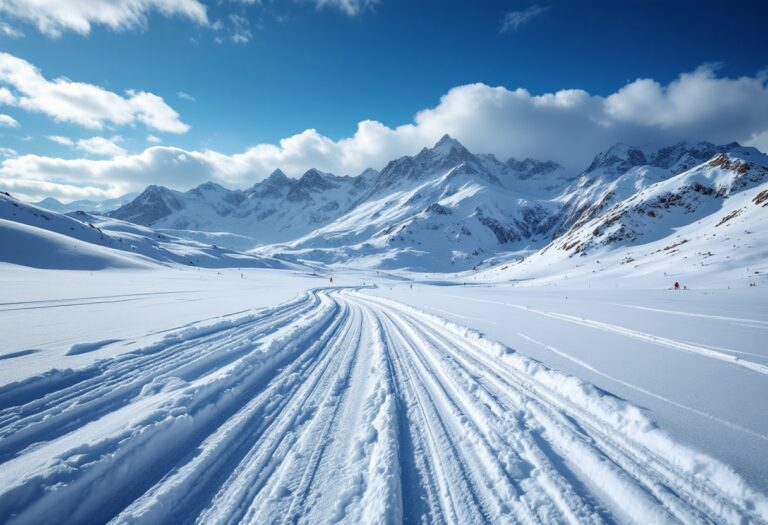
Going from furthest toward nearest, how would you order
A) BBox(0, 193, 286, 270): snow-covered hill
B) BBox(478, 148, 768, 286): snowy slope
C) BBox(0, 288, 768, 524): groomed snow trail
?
BBox(0, 193, 286, 270): snow-covered hill
BBox(478, 148, 768, 286): snowy slope
BBox(0, 288, 768, 524): groomed snow trail

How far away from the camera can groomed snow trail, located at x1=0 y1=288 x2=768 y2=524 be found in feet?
9.23

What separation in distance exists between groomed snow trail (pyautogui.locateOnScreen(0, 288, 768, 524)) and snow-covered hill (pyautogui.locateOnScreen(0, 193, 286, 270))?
2478 inches

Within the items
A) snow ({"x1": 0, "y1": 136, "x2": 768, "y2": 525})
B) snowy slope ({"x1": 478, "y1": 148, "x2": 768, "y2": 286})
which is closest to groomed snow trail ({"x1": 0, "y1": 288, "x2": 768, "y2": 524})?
snow ({"x1": 0, "y1": 136, "x2": 768, "y2": 525})

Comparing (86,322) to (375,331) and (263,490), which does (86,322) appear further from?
(263,490)

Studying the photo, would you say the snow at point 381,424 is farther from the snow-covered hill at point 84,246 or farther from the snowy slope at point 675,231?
the snow-covered hill at point 84,246

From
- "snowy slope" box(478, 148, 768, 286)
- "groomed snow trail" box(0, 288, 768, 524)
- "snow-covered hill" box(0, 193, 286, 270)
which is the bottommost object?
"groomed snow trail" box(0, 288, 768, 524)

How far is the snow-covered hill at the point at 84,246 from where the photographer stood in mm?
52219

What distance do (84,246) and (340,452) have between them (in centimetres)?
8069

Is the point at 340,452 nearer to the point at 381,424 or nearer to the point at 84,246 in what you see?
the point at 381,424

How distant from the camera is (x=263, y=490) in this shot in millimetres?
3070

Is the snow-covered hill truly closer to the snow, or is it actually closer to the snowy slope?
the snow

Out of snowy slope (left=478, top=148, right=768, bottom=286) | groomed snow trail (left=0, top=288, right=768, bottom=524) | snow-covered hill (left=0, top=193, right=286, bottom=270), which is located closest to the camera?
groomed snow trail (left=0, top=288, right=768, bottom=524)

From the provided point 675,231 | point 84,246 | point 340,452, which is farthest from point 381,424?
point 675,231

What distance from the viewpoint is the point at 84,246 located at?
61.6m
